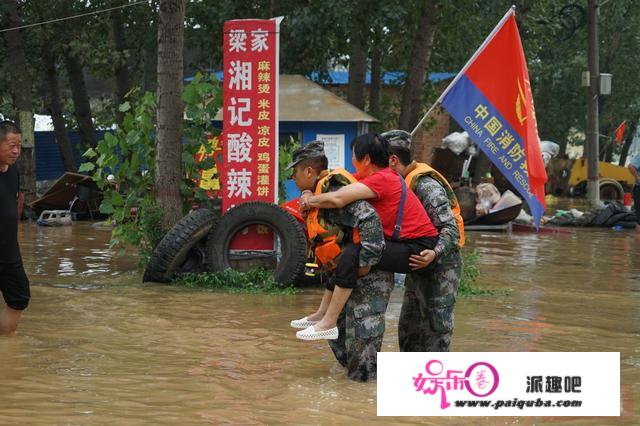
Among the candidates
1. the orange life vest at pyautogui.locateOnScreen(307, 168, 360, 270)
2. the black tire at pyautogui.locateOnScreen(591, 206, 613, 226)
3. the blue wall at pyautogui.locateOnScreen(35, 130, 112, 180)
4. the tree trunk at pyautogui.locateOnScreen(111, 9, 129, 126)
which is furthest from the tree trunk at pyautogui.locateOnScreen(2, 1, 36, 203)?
the orange life vest at pyautogui.locateOnScreen(307, 168, 360, 270)

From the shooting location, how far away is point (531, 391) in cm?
587

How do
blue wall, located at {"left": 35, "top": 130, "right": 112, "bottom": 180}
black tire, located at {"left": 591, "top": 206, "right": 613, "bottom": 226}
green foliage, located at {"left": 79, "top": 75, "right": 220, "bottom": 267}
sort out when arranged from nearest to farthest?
green foliage, located at {"left": 79, "top": 75, "right": 220, "bottom": 267} → black tire, located at {"left": 591, "top": 206, "right": 613, "bottom": 226} → blue wall, located at {"left": 35, "top": 130, "right": 112, "bottom": 180}

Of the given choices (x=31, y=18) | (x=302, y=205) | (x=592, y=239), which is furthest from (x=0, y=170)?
(x=31, y=18)

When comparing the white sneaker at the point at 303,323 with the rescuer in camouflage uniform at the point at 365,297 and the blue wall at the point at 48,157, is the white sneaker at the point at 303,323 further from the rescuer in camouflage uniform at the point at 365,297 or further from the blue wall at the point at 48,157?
the blue wall at the point at 48,157

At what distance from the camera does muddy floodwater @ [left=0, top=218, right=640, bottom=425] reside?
683 centimetres

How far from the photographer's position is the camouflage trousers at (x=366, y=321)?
23.7 ft

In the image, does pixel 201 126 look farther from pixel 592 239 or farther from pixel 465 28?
pixel 465 28

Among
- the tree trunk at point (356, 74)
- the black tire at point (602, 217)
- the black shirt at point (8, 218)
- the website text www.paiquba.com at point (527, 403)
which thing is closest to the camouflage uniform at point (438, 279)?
the website text www.paiquba.com at point (527, 403)

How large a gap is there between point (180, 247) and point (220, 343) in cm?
379

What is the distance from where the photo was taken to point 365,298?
7.23 m

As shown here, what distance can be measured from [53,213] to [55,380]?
16019 millimetres

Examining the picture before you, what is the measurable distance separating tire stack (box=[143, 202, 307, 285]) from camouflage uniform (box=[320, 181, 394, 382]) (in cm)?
548

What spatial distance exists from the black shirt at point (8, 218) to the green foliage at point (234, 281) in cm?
413

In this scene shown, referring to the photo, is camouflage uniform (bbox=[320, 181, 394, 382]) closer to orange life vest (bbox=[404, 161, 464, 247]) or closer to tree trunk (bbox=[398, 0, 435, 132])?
orange life vest (bbox=[404, 161, 464, 247])
